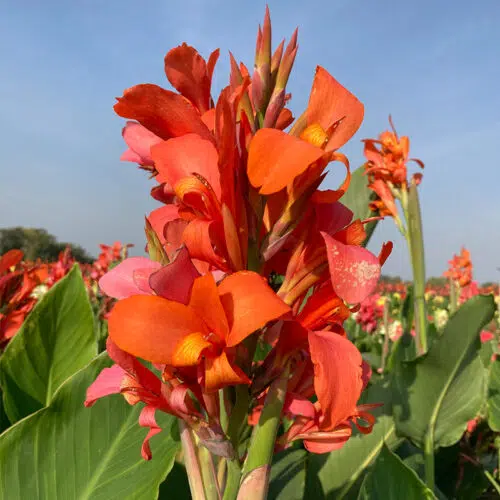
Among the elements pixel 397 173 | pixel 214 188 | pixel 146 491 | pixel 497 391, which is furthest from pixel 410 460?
pixel 214 188

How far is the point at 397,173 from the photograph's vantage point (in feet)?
8.16

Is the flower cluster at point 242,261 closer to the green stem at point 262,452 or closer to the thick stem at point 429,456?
the green stem at point 262,452

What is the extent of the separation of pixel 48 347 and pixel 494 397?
1688 millimetres

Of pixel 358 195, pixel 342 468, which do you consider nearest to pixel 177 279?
pixel 342 468

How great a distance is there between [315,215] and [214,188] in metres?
0.15

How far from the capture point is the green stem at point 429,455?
1.55 m

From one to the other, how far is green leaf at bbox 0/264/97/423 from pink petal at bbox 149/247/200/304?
805 mm

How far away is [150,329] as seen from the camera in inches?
24.0

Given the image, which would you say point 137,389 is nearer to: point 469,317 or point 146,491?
point 146,491

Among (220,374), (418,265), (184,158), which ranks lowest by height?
(220,374)

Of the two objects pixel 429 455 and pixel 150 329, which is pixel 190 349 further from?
pixel 429 455

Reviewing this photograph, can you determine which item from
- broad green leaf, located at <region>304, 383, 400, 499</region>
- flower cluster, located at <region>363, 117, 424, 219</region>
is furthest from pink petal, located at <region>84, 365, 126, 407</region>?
flower cluster, located at <region>363, 117, 424, 219</region>

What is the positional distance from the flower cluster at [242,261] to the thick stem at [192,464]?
4 cm

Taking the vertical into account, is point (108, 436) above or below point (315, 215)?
below
